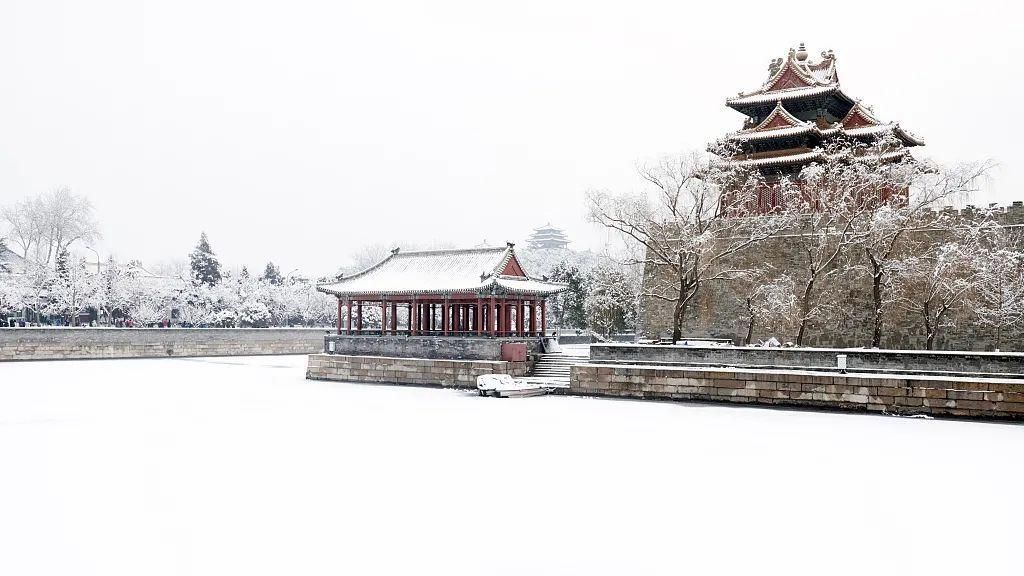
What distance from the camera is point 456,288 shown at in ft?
79.6

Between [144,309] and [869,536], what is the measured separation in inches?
1840

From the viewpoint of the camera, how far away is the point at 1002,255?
22906mm

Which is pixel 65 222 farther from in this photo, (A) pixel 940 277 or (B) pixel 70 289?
(A) pixel 940 277

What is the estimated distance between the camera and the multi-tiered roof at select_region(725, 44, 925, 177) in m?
27.9

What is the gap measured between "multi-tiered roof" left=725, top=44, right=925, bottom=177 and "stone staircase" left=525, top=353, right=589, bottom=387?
947 cm

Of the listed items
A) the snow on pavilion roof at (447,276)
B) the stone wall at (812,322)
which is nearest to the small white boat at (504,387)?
the snow on pavilion roof at (447,276)

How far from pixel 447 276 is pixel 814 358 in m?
11.9

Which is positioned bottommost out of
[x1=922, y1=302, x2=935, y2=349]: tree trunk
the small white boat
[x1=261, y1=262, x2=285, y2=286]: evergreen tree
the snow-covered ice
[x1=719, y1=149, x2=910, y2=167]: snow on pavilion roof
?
the snow-covered ice

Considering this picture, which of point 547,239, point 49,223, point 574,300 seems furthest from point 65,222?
point 547,239

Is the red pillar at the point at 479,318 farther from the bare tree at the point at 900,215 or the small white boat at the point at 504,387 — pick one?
the bare tree at the point at 900,215

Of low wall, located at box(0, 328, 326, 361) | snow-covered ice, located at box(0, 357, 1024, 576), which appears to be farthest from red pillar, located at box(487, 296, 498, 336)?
low wall, located at box(0, 328, 326, 361)

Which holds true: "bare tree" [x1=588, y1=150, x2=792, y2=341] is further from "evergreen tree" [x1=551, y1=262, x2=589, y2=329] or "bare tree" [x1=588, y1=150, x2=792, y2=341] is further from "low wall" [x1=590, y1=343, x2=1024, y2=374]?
"evergreen tree" [x1=551, y1=262, x2=589, y2=329]

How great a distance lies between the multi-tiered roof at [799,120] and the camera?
27922 millimetres

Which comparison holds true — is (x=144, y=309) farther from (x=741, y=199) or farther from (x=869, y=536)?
(x=869, y=536)
